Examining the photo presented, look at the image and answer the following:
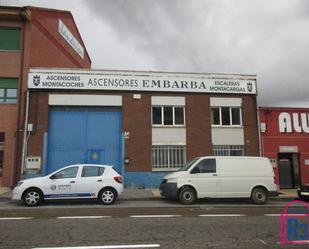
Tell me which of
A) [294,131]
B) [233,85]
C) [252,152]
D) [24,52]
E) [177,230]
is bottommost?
[177,230]

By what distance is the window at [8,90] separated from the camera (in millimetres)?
17062

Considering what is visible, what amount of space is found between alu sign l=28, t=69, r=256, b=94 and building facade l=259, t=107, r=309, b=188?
2.13 m

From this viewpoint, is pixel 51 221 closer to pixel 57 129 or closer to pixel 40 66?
pixel 57 129

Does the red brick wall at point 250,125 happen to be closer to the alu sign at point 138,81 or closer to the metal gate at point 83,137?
the alu sign at point 138,81

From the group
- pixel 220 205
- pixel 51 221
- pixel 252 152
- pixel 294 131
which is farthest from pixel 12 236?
pixel 294 131

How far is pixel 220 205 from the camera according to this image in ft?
40.7

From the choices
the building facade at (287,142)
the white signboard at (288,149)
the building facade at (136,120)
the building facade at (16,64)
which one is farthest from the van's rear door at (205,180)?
the building facade at (16,64)

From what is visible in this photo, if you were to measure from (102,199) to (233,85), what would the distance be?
10816 mm

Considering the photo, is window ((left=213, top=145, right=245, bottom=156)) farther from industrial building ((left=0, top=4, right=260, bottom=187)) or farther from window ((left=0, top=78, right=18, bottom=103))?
window ((left=0, top=78, right=18, bottom=103))

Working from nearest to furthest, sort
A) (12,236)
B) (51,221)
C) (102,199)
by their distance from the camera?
1. (12,236)
2. (51,221)
3. (102,199)

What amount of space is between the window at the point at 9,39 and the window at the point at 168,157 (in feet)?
31.1

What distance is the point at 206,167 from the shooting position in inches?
504

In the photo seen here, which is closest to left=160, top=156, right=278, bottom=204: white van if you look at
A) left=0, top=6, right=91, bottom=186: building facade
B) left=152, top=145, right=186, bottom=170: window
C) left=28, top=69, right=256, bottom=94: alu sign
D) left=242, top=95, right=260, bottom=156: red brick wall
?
left=152, top=145, right=186, bottom=170: window
